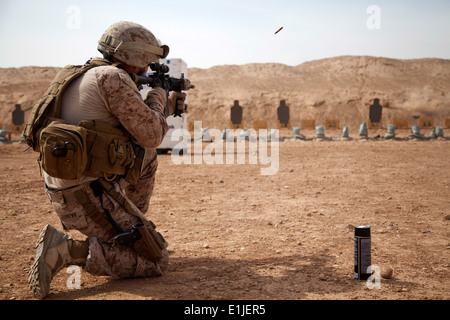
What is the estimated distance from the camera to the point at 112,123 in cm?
344

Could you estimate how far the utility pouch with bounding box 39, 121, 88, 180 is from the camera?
3072 mm

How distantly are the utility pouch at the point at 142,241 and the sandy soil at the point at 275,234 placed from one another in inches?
7.9

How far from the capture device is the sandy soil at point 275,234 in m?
3.23

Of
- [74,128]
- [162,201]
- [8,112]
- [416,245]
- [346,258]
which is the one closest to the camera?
[74,128]

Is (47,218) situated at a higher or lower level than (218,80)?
lower

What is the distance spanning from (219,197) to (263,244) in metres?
2.49

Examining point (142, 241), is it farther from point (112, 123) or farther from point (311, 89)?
point (311, 89)

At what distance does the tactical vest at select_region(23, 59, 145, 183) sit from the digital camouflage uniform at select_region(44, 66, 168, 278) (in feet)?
0.27

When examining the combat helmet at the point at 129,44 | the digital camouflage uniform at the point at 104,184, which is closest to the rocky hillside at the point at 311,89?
the combat helmet at the point at 129,44

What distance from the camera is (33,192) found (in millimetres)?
7297

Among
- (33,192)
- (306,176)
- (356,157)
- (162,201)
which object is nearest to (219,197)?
(162,201)

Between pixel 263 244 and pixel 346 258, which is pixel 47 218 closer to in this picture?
pixel 263 244

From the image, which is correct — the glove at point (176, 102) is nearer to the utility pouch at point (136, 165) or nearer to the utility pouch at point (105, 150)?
the utility pouch at point (136, 165)
